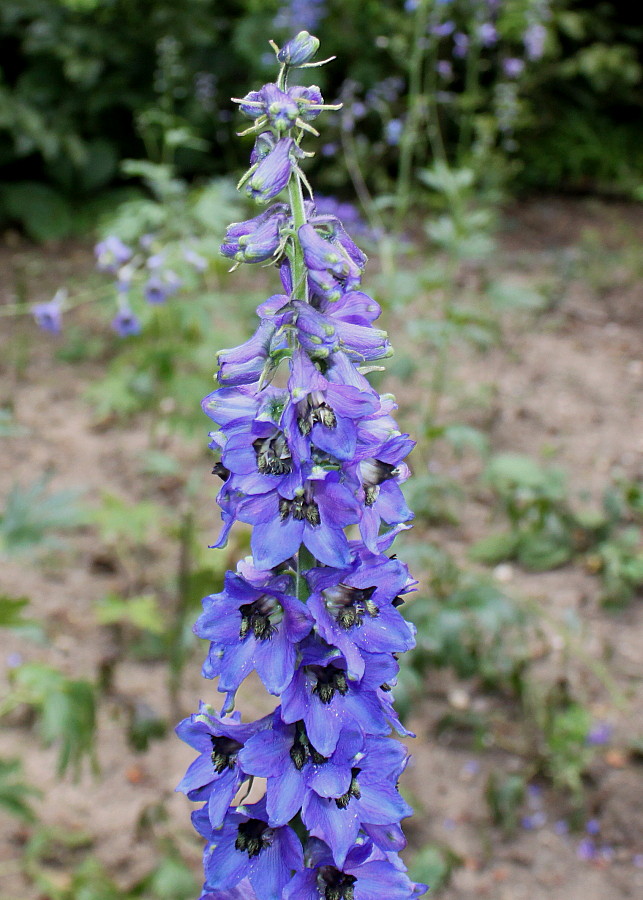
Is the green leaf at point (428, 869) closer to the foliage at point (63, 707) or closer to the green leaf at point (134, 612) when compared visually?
the foliage at point (63, 707)

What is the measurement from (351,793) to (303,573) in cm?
31

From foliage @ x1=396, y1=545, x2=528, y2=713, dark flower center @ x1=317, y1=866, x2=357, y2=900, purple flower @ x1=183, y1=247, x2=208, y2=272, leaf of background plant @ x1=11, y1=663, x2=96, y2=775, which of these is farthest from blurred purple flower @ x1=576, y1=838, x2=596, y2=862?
purple flower @ x1=183, y1=247, x2=208, y2=272

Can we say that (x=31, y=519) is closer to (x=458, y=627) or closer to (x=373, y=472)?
(x=458, y=627)

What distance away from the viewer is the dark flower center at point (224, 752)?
1282 millimetres

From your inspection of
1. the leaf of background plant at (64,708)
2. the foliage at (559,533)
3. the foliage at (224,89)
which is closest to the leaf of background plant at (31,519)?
the leaf of background plant at (64,708)

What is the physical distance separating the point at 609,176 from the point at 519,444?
5.72 metres

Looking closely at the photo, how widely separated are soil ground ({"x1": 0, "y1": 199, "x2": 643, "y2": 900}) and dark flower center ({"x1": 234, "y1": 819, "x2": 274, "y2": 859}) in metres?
1.78

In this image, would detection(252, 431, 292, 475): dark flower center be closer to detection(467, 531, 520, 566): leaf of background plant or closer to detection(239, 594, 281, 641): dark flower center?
detection(239, 594, 281, 641): dark flower center

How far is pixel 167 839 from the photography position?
8.75 ft

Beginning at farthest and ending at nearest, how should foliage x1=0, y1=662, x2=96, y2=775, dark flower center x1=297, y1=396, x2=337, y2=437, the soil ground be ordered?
the soil ground → foliage x1=0, y1=662, x2=96, y2=775 → dark flower center x1=297, y1=396, x2=337, y2=437

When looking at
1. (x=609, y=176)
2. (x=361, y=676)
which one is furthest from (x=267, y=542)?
(x=609, y=176)

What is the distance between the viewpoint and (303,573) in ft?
4.06

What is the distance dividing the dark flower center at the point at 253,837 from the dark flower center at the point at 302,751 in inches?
4.3

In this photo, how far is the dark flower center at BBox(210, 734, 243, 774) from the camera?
1.28 meters
